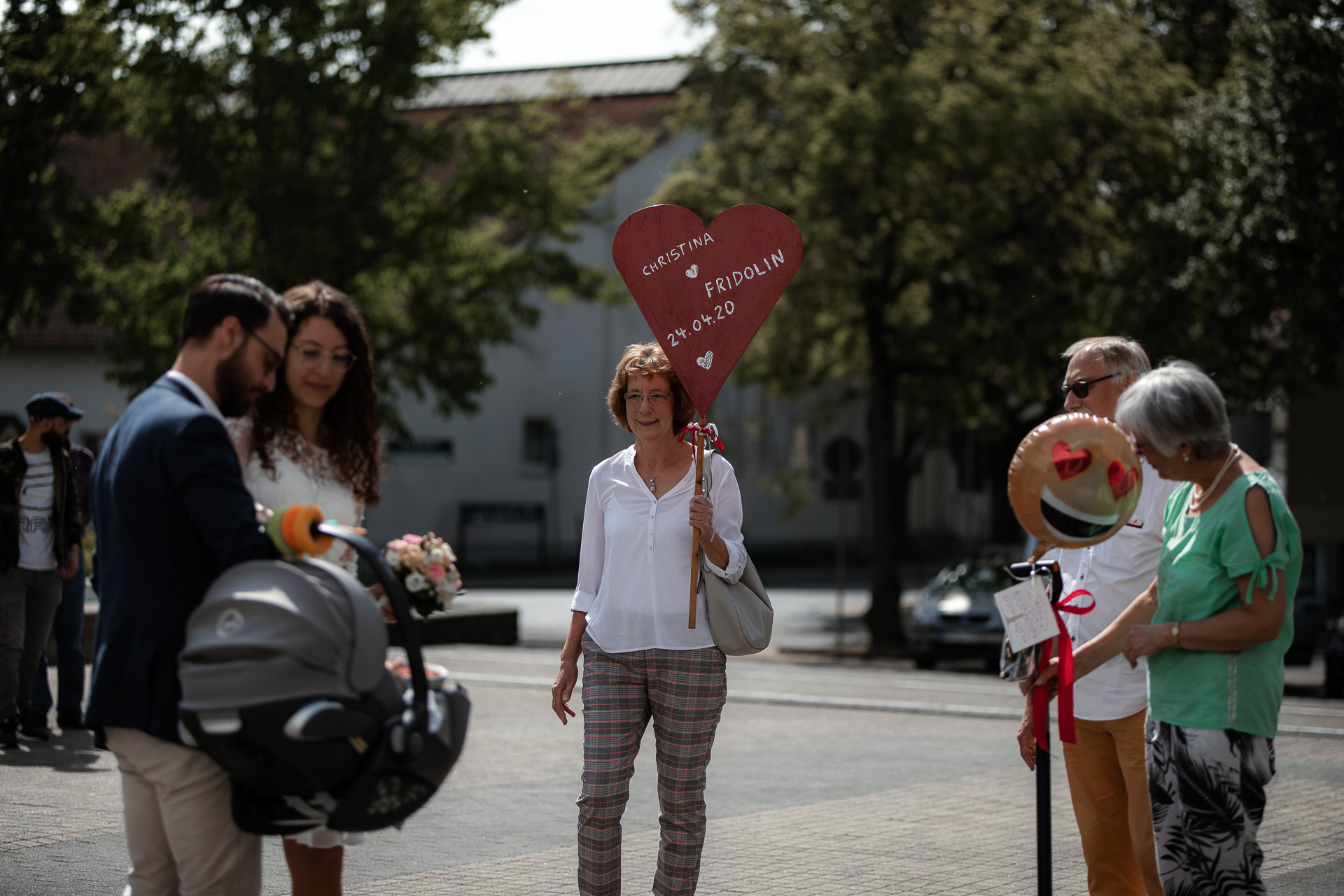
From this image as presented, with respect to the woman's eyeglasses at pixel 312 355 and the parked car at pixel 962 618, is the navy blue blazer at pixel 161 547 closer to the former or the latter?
the woman's eyeglasses at pixel 312 355

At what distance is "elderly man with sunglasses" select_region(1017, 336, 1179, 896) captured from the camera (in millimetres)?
4645

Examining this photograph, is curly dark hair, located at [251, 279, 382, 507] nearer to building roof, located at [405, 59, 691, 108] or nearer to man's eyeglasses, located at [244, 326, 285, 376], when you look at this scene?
man's eyeglasses, located at [244, 326, 285, 376]

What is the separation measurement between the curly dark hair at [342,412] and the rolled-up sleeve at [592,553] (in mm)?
1081

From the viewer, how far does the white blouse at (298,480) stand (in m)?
3.75

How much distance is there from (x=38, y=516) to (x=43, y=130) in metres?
10.4

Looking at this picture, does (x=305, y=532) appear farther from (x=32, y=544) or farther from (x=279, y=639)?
(x=32, y=544)

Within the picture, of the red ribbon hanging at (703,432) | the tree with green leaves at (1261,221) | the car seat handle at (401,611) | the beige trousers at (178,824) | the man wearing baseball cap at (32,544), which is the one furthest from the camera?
the tree with green leaves at (1261,221)

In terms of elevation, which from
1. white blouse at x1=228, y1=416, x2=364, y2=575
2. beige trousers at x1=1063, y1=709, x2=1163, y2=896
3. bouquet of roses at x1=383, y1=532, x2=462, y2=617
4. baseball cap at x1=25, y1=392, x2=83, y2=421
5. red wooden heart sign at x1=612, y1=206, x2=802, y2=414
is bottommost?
beige trousers at x1=1063, y1=709, x2=1163, y2=896

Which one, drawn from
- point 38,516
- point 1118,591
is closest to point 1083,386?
point 1118,591

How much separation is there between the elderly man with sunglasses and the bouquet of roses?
6.64 ft

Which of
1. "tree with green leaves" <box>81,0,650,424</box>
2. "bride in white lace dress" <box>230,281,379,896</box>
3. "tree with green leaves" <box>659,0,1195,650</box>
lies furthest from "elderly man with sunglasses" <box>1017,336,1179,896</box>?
"tree with green leaves" <box>81,0,650,424</box>

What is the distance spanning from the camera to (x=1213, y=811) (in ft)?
12.5

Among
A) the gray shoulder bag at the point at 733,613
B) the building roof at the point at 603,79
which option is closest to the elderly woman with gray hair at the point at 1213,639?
the gray shoulder bag at the point at 733,613

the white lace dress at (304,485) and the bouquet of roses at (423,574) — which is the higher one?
the white lace dress at (304,485)
